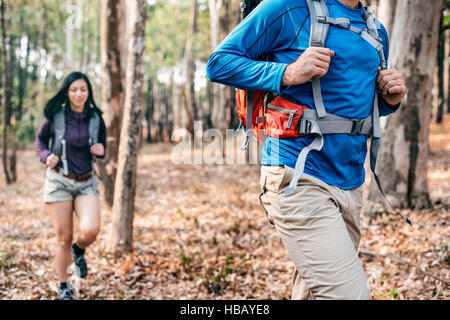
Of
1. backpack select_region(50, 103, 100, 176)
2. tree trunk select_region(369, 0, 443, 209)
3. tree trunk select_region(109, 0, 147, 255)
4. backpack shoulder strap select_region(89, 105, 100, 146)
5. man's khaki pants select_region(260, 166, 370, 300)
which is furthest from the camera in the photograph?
tree trunk select_region(369, 0, 443, 209)

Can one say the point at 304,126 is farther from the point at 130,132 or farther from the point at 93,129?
the point at 130,132

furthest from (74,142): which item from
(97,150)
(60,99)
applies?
(60,99)

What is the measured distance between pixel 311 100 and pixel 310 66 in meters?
0.26

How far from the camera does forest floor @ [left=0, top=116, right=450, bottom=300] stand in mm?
4707

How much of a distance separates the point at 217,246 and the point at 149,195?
521cm

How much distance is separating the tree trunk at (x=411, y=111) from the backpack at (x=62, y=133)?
15.4ft

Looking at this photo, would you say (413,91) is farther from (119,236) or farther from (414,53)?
(119,236)

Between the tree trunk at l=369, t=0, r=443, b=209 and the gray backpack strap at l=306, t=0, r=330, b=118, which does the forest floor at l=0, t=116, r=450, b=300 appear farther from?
the gray backpack strap at l=306, t=0, r=330, b=118

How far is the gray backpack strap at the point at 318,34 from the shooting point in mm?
2141

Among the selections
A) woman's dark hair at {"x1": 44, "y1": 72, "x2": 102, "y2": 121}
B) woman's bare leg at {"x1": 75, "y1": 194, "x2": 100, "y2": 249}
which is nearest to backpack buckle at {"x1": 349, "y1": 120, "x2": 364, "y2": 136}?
woman's bare leg at {"x1": 75, "y1": 194, "x2": 100, "y2": 249}

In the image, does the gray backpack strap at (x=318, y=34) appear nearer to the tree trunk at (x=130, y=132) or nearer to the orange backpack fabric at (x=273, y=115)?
the orange backpack fabric at (x=273, y=115)

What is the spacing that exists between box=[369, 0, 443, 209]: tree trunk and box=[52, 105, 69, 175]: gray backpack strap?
16.4 ft

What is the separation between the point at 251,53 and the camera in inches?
89.6
